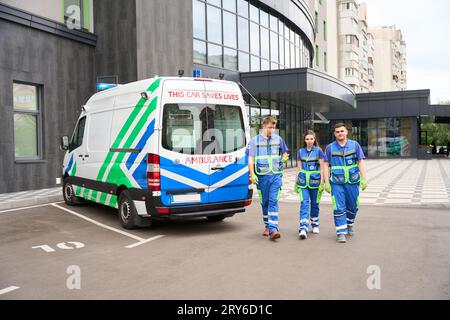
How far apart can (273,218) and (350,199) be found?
120 centimetres

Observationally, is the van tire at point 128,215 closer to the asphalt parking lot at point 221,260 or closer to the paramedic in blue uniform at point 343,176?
the asphalt parking lot at point 221,260

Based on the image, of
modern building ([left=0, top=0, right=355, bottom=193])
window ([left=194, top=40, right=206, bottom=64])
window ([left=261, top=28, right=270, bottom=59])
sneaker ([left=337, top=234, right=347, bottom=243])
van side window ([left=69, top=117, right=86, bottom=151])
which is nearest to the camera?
sneaker ([left=337, top=234, right=347, bottom=243])

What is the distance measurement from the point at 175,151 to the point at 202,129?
0.66 metres

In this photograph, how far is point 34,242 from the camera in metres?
7.55

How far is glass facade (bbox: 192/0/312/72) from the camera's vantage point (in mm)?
19000

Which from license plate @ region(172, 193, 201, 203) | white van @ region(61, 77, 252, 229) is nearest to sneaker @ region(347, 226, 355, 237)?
white van @ region(61, 77, 252, 229)

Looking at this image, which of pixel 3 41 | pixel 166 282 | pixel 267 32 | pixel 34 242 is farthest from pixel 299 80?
pixel 166 282

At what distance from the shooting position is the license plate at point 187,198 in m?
7.70

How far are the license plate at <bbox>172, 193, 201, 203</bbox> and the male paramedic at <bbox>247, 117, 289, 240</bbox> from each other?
987 millimetres

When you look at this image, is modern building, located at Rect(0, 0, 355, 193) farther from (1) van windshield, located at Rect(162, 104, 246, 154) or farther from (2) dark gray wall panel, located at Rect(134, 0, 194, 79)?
(1) van windshield, located at Rect(162, 104, 246, 154)

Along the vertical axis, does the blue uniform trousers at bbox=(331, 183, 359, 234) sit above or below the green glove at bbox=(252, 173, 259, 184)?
below

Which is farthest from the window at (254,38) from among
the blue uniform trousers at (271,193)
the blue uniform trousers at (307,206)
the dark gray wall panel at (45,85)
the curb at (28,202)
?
the blue uniform trousers at (271,193)

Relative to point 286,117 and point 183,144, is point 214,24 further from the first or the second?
point 183,144

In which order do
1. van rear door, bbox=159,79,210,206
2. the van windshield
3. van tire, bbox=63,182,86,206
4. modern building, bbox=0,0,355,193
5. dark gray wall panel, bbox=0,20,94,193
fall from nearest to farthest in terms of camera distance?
van rear door, bbox=159,79,210,206 → the van windshield → van tire, bbox=63,182,86,206 → dark gray wall panel, bbox=0,20,94,193 → modern building, bbox=0,0,355,193
